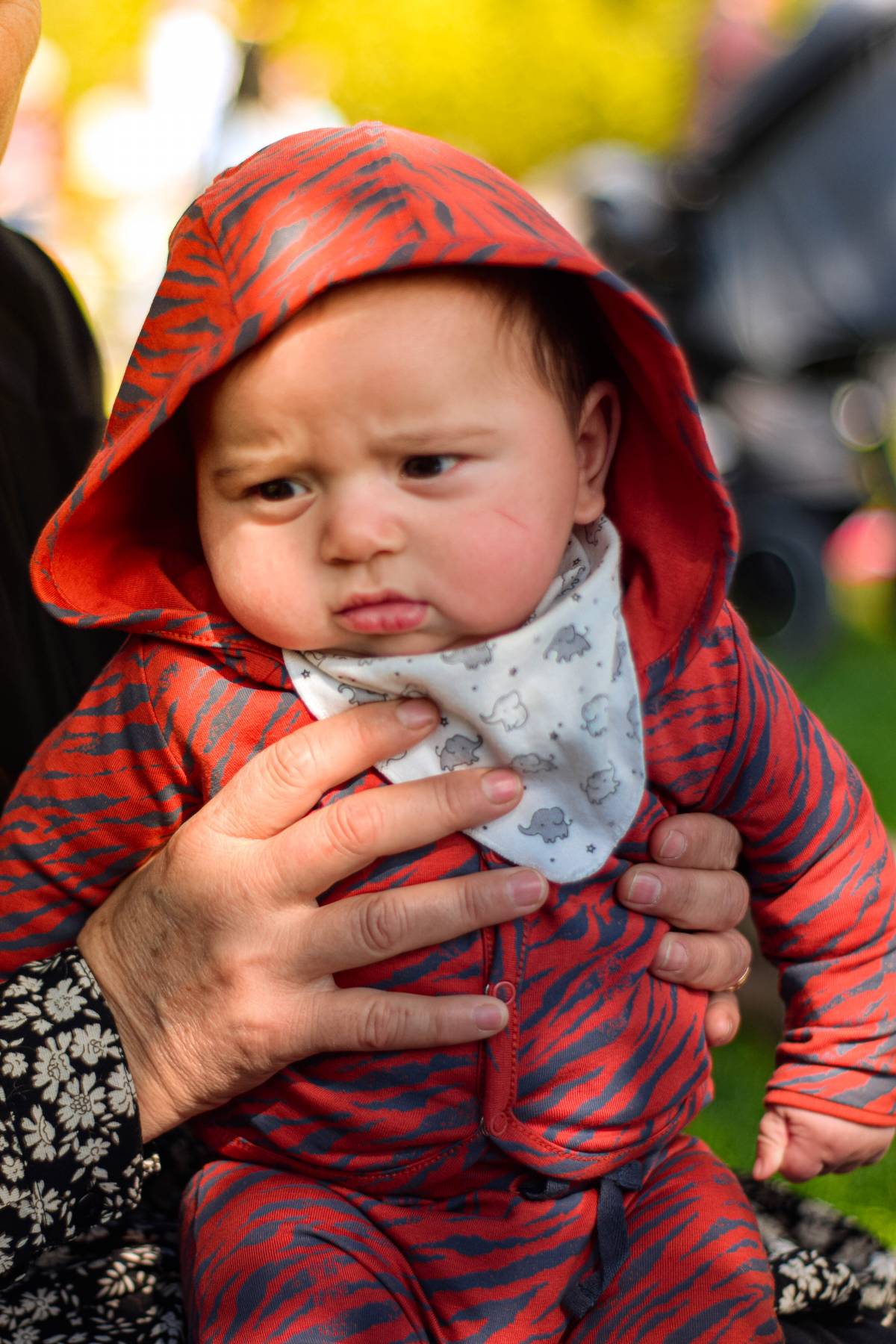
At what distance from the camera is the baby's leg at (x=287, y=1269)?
1186 mm

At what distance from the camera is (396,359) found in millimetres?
1137

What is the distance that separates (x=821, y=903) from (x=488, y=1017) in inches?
17.0

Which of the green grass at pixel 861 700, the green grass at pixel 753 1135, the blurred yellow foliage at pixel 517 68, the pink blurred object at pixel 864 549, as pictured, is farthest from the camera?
the blurred yellow foliage at pixel 517 68

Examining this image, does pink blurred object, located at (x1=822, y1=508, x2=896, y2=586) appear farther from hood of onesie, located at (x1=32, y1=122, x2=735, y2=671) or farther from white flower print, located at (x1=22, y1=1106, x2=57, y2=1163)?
white flower print, located at (x1=22, y1=1106, x2=57, y2=1163)

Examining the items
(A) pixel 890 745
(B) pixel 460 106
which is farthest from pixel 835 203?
(B) pixel 460 106

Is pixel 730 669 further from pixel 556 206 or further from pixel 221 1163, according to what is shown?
pixel 556 206

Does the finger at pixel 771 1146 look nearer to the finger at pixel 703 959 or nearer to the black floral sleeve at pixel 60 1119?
the finger at pixel 703 959

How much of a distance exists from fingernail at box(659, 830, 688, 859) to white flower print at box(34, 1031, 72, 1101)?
0.62 meters

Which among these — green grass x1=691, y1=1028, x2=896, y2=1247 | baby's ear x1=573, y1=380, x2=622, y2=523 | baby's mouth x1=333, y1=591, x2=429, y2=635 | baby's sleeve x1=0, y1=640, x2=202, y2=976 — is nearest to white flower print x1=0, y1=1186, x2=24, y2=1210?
baby's sleeve x1=0, y1=640, x2=202, y2=976

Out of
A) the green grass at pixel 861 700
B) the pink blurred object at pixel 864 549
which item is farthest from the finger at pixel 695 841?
the pink blurred object at pixel 864 549

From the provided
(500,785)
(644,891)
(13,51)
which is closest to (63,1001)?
(500,785)

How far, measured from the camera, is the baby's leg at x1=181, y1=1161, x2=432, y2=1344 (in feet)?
3.89

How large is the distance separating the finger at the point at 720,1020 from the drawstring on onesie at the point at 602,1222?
0.67ft

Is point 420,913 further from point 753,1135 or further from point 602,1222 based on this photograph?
point 753,1135
